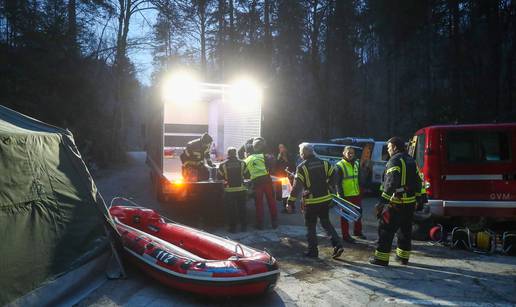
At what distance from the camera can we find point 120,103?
23.4 meters

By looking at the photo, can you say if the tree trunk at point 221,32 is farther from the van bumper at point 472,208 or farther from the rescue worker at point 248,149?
the van bumper at point 472,208

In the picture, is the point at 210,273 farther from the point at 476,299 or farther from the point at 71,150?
the point at 476,299

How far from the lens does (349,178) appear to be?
25.2ft

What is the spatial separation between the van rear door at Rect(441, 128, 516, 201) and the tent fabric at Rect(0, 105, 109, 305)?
5680 millimetres

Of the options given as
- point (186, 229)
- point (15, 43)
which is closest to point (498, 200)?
point (186, 229)

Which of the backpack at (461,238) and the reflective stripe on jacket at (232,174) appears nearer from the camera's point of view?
the backpack at (461,238)

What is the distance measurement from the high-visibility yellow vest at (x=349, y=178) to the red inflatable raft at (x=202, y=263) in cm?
293

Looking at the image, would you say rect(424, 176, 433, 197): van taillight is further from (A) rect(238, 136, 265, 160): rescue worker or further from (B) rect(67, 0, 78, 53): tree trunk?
(B) rect(67, 0, 78, 53): tree trunk

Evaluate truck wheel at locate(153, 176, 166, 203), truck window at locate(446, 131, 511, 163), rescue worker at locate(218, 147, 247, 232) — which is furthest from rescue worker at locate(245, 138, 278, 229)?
truck window at locate(446, 131, 511, 163)

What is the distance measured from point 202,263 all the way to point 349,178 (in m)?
3.84

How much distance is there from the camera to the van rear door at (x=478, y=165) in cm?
715

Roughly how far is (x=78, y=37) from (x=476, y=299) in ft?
59.6

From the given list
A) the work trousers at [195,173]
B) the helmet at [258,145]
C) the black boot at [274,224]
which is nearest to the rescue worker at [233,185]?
the helmet at [258,145]

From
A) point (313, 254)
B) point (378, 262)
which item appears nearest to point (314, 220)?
point (313, 254)
